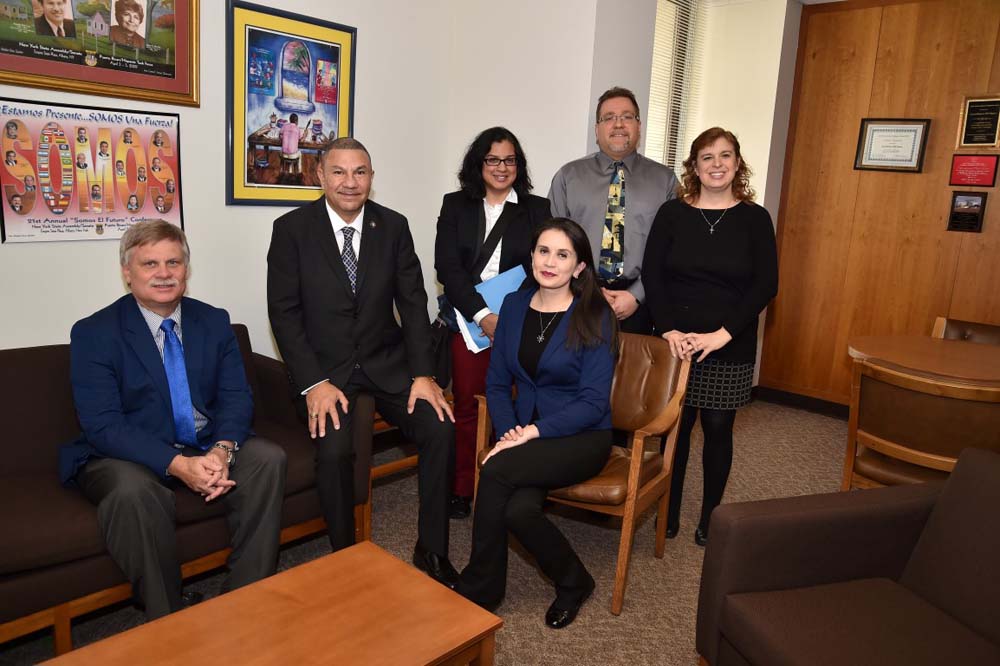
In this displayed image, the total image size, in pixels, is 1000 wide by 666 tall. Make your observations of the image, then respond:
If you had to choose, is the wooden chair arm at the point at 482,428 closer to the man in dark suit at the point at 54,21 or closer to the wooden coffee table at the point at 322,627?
the wooden coffee table at the point at 322,627

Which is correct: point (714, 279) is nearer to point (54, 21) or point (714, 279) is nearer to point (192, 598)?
point (192, 598)

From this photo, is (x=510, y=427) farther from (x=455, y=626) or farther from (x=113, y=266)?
(x=113, y=266)

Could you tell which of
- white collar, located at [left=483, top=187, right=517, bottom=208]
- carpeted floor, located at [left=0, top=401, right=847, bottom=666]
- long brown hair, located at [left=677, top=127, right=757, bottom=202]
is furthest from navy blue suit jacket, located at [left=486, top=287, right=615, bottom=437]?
long brown hair, located at [left=677, top=127, right=757, bottom=202]

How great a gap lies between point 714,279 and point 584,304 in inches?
24.3

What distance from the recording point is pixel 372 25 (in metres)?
3.55

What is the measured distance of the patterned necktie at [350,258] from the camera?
9.18ft

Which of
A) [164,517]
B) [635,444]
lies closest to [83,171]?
[164,517]

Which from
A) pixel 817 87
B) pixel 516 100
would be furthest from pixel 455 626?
pixel 817 87

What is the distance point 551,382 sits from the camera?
260 centimetres

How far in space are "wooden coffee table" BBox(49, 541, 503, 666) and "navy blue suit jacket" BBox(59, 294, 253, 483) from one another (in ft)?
2.29

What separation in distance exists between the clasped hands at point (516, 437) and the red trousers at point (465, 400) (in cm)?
66

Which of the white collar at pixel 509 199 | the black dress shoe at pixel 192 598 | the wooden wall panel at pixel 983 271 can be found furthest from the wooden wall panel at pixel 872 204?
the black dress shoe at pixel 192 598

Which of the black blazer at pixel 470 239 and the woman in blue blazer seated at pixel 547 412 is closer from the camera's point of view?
the woman in blue blazer seated at pixel 547 412

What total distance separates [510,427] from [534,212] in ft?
3.22
